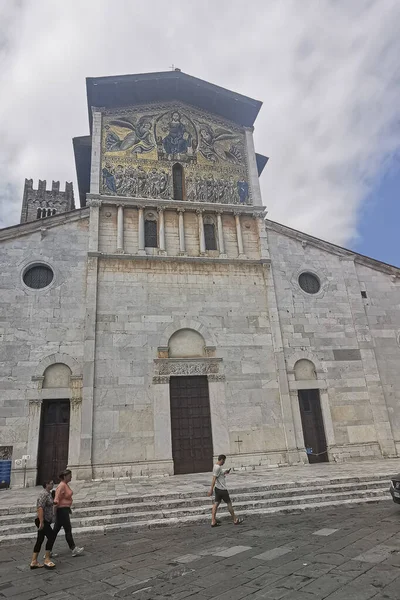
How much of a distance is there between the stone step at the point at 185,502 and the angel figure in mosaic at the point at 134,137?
15716mm

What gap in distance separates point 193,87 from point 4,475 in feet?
65.2

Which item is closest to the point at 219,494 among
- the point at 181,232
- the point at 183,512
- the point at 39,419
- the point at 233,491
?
the point at 183,512

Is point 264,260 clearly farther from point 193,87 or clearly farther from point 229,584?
point 229,584

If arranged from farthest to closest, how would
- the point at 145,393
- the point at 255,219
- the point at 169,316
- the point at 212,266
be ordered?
the point at 255,219 < the point at 212,266 < the point at 169,316 < the point at 145,393

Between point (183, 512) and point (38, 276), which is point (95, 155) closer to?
point (38, 276)

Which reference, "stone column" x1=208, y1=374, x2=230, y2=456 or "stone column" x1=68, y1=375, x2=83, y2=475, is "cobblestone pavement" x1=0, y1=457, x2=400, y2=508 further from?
"stone column" x1=208, y1=374, x2=230, y2=456

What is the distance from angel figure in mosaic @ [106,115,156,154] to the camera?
19.2 m

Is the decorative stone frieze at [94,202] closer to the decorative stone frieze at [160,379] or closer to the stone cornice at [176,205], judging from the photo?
the stone cornice at [176,205]

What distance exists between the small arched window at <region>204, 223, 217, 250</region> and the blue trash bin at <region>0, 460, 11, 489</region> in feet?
38.5

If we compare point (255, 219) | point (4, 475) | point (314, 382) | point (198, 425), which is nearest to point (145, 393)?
point (198, 425)

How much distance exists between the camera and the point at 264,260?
18328 millimetres

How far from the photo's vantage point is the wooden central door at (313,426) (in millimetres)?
16016

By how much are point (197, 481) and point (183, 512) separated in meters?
3.16

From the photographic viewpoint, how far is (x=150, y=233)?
1794 cm
